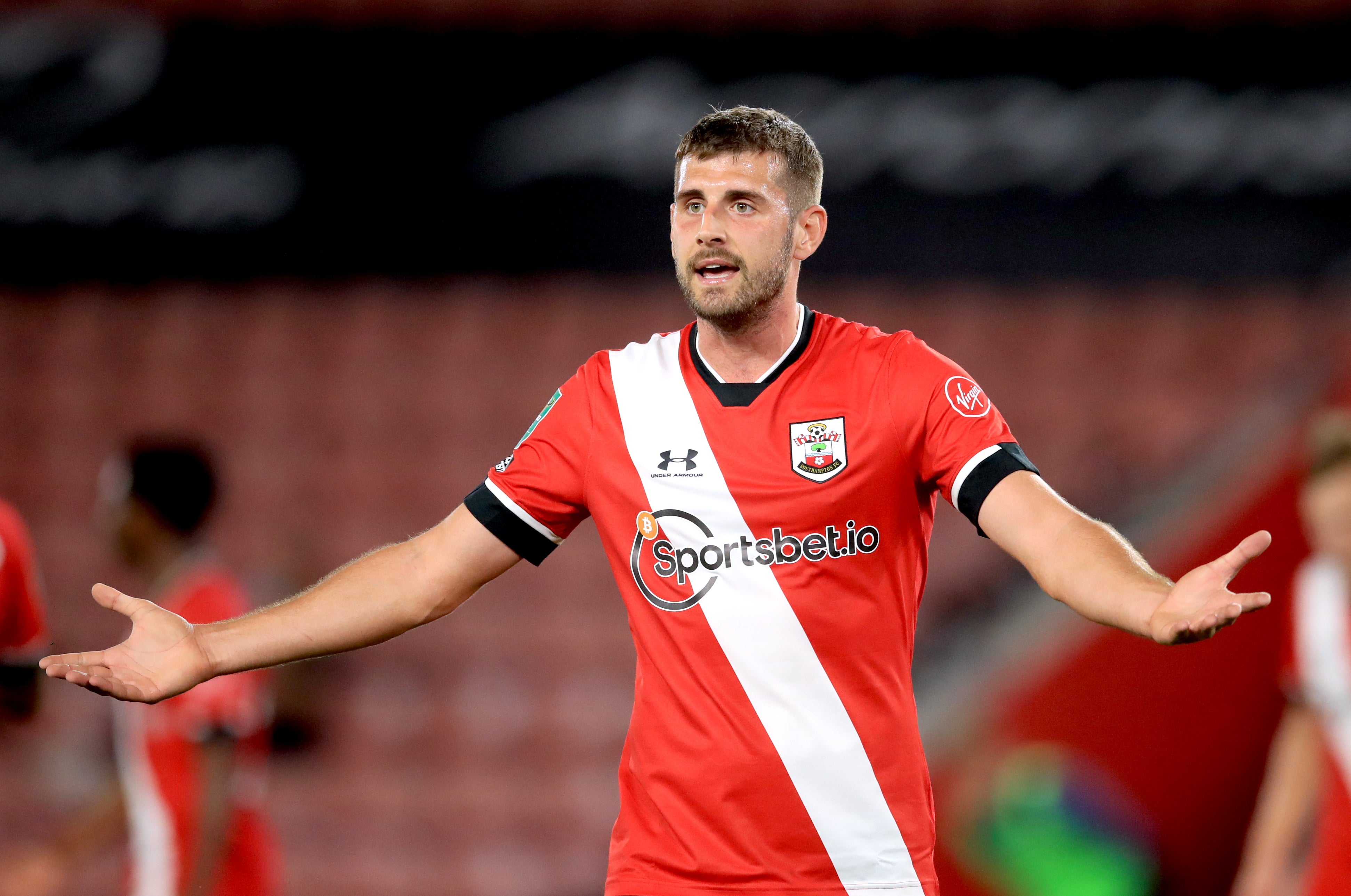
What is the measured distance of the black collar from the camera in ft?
9.47

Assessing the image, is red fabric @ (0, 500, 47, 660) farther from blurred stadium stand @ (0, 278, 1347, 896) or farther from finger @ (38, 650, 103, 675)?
blurred stadium stand @ (0, 278, 1347, 896)

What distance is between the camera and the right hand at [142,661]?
8.80 ft

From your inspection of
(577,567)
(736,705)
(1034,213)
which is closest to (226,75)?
(577,567)

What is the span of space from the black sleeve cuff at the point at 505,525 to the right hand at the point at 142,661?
Result: 601 mm

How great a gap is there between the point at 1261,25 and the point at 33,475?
26.3 feet

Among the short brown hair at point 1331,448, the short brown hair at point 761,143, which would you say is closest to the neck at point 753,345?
the short brown hair at point 761,143

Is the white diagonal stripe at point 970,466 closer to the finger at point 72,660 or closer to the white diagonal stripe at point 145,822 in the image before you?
the finger at point 72,660

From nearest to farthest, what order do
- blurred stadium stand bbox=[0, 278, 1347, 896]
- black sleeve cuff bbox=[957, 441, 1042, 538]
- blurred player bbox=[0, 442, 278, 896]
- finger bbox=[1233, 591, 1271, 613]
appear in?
finger bbox=[1233, 591, 1271, 613], black sleeve cuff bbox=[957, 441, 1042, 538], blurred player bbox=[0, 442, 278, 896], blurred stadium stand bbox=[0, 278, 1347, 896]

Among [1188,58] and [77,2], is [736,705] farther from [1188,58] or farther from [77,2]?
[77,2]

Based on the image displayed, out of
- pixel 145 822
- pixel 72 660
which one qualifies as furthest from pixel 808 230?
pixel 145 822

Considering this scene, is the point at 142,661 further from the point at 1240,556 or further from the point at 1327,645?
the point at 1327,645

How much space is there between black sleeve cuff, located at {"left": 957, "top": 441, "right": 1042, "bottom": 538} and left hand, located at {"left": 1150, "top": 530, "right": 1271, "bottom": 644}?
0.45m

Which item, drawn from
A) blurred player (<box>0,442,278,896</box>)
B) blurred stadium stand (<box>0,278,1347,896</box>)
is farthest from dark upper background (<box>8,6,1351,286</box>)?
blurred player (<box>0,442,278,896</box>)

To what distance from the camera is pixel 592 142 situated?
875 cm
